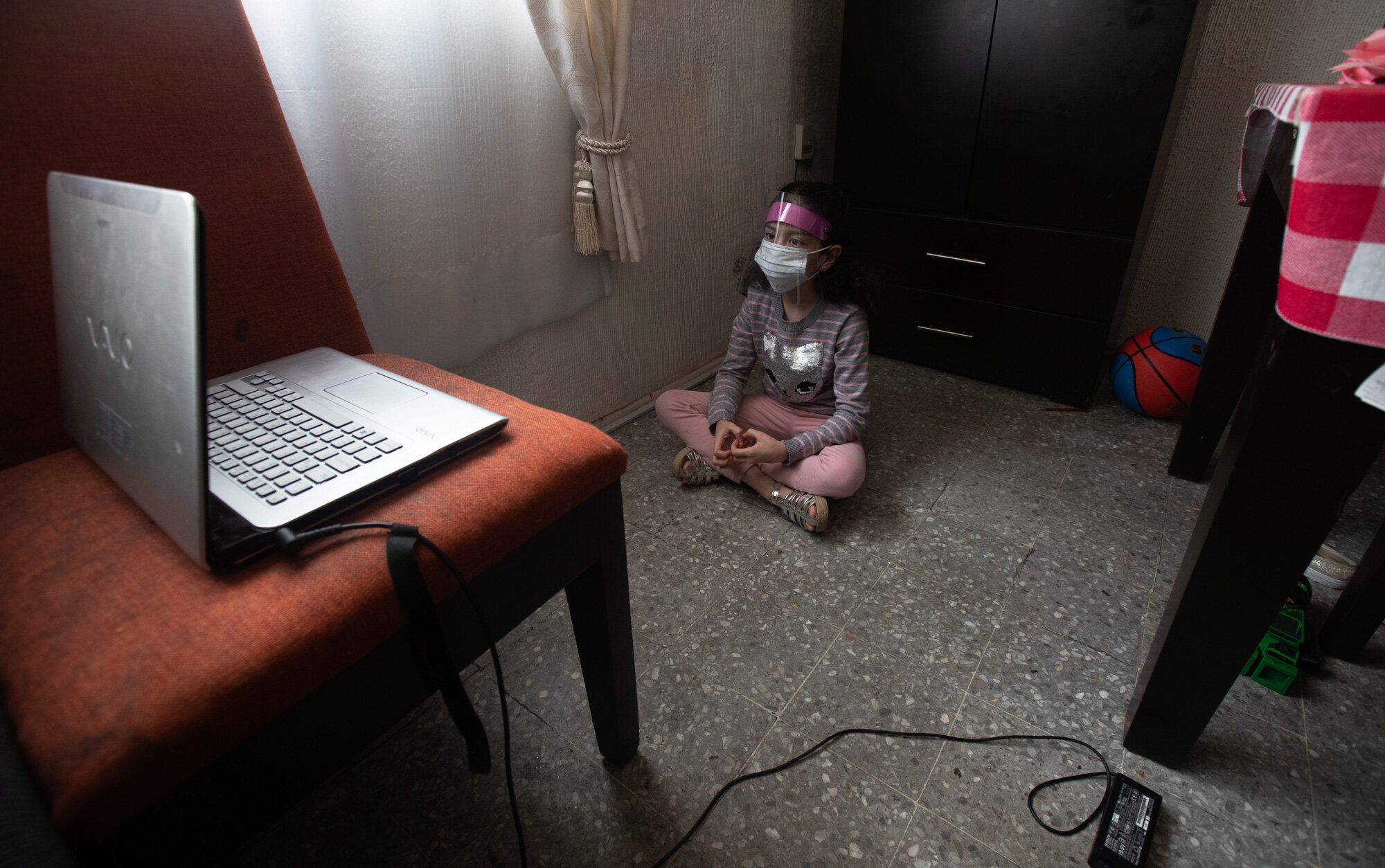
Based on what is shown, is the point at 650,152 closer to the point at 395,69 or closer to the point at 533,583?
the point at 395,69

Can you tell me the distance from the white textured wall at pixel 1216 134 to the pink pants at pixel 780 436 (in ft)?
3.47

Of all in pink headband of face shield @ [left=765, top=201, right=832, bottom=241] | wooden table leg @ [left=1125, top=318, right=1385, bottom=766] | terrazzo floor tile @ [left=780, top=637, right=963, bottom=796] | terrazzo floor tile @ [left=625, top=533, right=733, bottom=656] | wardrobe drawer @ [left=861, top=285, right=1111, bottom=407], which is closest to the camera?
wooden table leg @ [left=1125, top=318, right=1385, bottom=766]

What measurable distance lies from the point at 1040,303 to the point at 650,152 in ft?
3.58

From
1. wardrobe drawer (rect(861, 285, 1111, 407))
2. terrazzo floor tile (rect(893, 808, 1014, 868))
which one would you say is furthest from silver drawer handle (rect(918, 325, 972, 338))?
terrazzo floor tile (rect(893, 808, 1014, 868))

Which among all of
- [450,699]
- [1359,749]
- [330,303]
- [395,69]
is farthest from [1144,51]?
[450,699]

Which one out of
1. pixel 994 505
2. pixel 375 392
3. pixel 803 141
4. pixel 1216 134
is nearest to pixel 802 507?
pixel 994 505

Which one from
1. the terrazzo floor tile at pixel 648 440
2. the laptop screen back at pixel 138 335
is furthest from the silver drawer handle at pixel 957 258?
the laptop screen back at pixel 138 335

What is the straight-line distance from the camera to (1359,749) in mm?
842

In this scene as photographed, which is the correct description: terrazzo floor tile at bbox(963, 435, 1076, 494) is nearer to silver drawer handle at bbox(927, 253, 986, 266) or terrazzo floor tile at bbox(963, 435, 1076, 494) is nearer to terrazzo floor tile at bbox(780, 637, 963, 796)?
silver drawer handle at bbox(927, 253, 986, 266)

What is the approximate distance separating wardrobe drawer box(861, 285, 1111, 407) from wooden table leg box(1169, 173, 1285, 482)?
0.32 metres

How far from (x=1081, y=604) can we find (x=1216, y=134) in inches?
57.0

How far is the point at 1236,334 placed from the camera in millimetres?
1211

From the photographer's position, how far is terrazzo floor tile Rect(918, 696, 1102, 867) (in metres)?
Result: 0.75

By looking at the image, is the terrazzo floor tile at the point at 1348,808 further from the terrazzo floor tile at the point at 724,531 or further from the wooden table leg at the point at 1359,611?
the terrazzo floor tile at the point at 724,531
